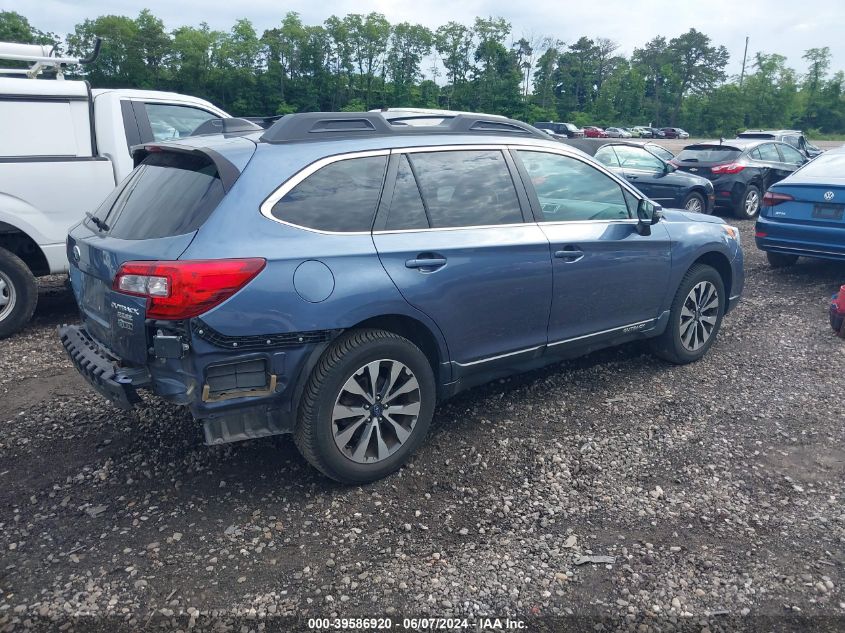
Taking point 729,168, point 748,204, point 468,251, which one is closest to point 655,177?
point 729,168

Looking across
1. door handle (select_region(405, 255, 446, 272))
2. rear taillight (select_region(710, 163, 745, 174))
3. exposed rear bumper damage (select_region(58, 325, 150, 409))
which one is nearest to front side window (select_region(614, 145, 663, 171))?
rear taillight (select_region(710, 163, 745, 174))

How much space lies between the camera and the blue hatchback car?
3.08m

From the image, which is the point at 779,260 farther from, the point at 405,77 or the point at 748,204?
the point at 405,77

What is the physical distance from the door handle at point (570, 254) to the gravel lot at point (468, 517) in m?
1.01

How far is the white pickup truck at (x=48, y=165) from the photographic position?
5840 millimetres

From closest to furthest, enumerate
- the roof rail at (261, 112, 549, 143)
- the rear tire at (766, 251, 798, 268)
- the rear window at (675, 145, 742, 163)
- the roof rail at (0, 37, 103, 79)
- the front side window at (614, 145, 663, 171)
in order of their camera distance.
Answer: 1. the roof rail at (261, 112, 549, 143)
2. the roof rail at (0, 37, 103, 79)
3. the rear tire at (766, 251, 798, 268)
4. the front side window at (614, 145, 663, 171)
5. the rear window at (675, 145, 742, 163)

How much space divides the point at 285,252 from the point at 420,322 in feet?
2.72

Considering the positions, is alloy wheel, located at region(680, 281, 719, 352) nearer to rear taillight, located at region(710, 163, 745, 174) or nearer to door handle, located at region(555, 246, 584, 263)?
door handle, located at region(555, 246, 584, 263)

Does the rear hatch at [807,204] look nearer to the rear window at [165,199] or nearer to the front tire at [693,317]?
the front tire at [693,317]

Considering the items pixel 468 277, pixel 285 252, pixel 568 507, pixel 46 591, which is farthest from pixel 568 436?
pixel 46 591

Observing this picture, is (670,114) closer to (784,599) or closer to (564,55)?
(564,55)

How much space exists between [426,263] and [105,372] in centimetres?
165

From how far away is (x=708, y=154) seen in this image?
45.7 ft

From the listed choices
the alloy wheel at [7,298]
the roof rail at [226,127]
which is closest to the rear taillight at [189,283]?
the roof rail at [226,127]
